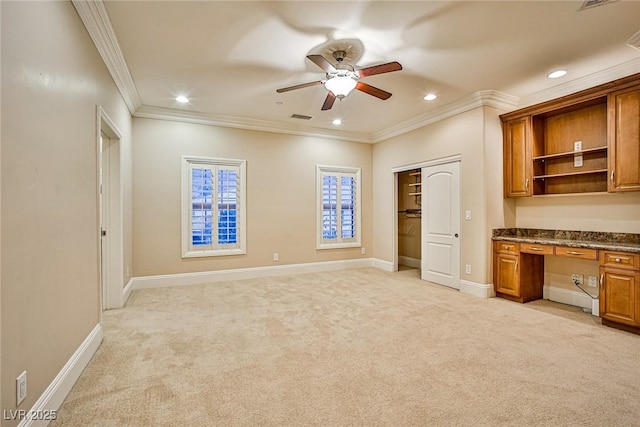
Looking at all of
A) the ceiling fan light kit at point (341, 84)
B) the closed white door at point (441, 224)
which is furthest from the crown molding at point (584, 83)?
the ceiling fan light kit at point (341, 84)

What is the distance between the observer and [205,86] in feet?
13.1

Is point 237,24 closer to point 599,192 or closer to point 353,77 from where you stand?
point 353,77

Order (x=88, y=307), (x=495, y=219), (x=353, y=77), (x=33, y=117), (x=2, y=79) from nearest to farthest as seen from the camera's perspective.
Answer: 1. (x=2, y=79)
2. (x=33, y=117)
3. (x=88, y=307)
4. (x=353, y=77)
5. (x=495, y=219)

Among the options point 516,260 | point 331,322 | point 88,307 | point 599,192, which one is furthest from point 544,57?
point 88,307

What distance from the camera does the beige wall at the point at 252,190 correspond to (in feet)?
15.8

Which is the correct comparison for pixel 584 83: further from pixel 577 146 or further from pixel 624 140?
pixel 624 140

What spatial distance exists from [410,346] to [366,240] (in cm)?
388

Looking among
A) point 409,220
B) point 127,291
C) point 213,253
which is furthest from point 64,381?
point 409,220

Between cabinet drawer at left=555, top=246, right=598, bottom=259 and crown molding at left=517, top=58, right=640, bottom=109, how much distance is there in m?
1.95

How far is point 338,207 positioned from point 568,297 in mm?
3833

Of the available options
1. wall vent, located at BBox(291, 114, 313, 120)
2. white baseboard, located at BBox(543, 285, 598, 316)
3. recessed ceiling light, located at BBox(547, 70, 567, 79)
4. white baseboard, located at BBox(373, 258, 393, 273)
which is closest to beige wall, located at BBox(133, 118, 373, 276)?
white baseboard, located at BBox(373, 258, 393, 273)

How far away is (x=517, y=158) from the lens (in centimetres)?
432

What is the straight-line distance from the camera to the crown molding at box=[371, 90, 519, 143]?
4258mm

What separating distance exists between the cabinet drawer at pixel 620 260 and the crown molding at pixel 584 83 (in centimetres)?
197
